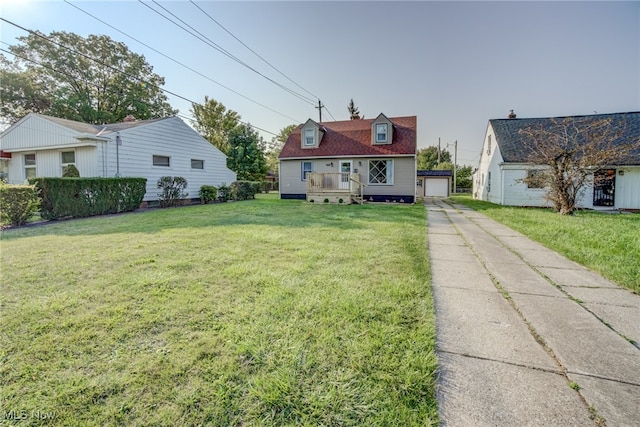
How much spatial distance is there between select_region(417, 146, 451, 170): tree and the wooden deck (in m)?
28.9

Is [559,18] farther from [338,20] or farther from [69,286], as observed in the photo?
[69,286]

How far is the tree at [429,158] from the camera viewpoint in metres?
40.4

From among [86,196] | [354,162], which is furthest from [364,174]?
[86,196]

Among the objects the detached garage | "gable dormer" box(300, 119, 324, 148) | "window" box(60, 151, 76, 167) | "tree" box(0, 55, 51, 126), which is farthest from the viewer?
the detached garage

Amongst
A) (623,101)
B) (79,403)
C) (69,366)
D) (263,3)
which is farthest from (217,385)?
(623,101)

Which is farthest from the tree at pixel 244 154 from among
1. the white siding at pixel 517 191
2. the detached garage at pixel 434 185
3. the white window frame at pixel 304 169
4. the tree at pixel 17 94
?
the white siding at pixel 517 191

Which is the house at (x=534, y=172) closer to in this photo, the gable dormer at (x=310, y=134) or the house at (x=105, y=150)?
the gable dormer at (x=310, y=134)

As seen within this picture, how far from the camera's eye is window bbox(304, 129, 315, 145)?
17438mm

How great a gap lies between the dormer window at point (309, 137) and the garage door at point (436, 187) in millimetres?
13403

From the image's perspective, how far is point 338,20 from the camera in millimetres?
11648

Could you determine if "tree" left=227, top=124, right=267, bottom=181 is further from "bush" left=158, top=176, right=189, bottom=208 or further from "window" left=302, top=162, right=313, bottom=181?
"bush" left=158, top=176, right=189, bottom=208

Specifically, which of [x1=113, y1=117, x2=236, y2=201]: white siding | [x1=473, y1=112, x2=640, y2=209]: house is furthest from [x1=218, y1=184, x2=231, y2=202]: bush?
[x1=473, y1=112, x2=640, y2=209]: house

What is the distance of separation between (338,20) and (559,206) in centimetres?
1185

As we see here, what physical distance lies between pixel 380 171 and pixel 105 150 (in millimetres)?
13239
